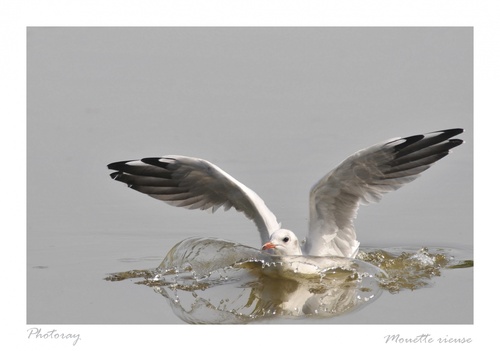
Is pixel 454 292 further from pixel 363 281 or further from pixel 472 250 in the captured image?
pixel 472 250

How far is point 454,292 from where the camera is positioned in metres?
9.00

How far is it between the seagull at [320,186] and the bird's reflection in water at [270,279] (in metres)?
0.25

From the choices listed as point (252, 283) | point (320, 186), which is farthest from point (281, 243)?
point (320, 186)

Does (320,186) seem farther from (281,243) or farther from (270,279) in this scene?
(270,279)

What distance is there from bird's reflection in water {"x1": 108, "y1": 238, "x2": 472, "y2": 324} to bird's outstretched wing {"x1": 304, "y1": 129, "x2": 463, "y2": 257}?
0.91 feet

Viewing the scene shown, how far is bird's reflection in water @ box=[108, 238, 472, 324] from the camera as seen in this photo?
8.67 m

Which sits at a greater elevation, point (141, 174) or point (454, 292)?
point (141, 174)

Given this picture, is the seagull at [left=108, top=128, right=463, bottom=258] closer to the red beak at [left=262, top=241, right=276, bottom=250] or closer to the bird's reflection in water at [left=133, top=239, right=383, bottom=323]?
the red beak at [left=262, top=241, right=276, bottom=250]

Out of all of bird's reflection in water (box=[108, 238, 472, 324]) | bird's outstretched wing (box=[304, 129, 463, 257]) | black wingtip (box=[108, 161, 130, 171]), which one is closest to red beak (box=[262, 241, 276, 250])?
bird's reflection in water (box=[108, 238, 472, 324])

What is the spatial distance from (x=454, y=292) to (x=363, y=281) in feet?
2.74

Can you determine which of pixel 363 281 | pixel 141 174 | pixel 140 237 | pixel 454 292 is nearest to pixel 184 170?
pixel 141 174

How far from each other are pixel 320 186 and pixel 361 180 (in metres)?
0.40

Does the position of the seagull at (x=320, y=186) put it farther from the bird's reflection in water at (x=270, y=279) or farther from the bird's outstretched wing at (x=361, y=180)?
the bird's reflection in water at (x=270, y=279)

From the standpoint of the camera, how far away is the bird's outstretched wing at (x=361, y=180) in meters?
9.43
